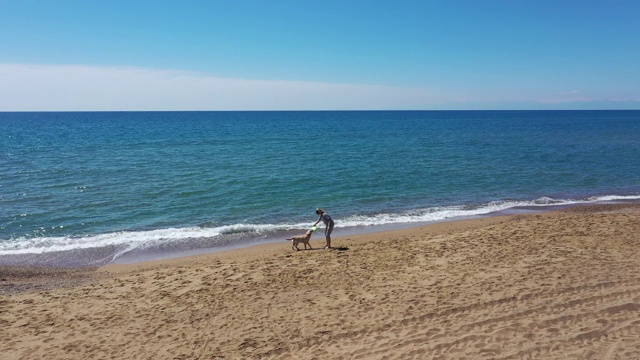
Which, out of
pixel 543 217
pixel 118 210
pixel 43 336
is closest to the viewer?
pixel 43 336

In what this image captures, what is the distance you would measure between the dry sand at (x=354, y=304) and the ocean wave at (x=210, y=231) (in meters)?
2.83

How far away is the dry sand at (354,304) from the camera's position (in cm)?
866

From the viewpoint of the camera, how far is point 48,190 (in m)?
26.9

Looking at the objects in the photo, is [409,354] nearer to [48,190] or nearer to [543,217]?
[543,217]

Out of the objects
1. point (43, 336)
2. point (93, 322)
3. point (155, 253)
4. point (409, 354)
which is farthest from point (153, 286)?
point (409, 354)

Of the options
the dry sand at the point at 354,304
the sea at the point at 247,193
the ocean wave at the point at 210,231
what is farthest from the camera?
the sea at the point at 247,193

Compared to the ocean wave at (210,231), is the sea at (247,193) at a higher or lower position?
higher

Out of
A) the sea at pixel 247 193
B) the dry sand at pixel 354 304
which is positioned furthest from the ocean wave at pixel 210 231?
the dry sand at pixel 354 304

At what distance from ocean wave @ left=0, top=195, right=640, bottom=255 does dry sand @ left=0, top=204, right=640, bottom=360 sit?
2.83 meters

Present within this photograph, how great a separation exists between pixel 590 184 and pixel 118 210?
30266mm

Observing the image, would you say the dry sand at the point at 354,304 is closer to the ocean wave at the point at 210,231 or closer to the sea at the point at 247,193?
the ocean wave at the point at 210,231

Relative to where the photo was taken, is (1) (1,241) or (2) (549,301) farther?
(1) (1,241)

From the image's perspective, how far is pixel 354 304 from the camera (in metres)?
10.5

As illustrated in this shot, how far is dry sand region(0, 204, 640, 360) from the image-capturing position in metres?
8.66
